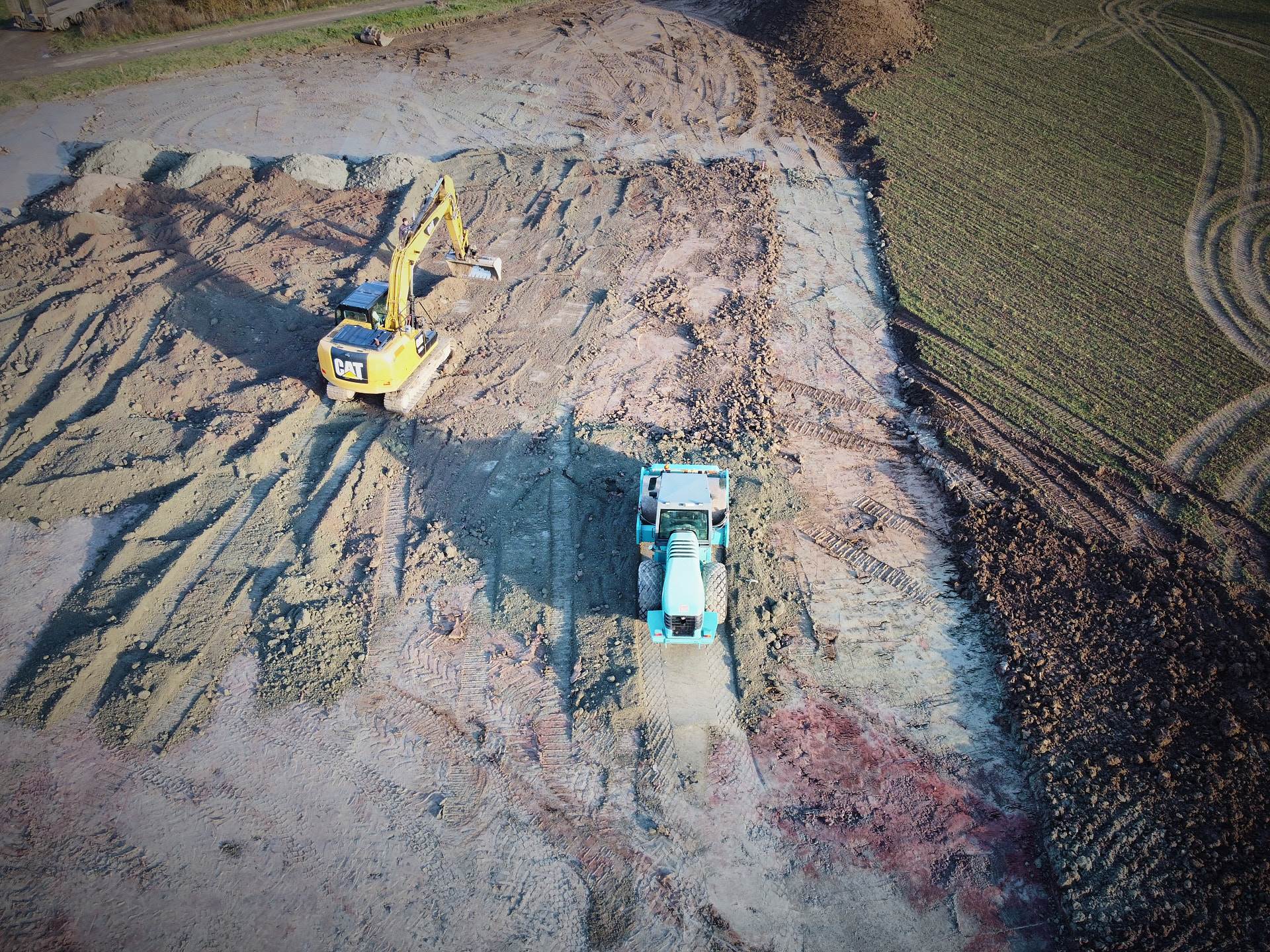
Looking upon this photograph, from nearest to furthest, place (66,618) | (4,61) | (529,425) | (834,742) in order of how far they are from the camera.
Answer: (834,742), (66,618), (529,425), (4,61)

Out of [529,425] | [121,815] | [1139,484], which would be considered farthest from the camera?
[529,425]

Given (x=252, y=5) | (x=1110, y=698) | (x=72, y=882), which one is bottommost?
(x=72, y=882)

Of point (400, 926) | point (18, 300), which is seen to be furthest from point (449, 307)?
point (400, 926)

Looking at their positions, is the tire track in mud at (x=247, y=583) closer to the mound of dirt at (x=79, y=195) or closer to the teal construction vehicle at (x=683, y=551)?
the teal construction vehicle at (x=683, y=551)

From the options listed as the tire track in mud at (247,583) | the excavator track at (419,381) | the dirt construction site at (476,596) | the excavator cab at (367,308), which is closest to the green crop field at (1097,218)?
the dirt construction site at (476,596)

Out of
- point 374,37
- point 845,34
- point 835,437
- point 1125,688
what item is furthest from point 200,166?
point 1125,688

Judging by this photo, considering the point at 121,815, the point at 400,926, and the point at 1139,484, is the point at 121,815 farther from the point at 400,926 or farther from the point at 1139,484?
the point at 1139,484
